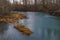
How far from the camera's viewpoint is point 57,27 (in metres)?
4.04

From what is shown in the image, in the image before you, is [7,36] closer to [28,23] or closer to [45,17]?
[28,23]

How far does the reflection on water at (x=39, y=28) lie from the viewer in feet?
10.9

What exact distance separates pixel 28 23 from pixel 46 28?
39 centimetres

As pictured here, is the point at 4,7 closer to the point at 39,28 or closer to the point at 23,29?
the point at 23,29

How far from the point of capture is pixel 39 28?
3.91 m

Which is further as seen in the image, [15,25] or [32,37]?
[15,25]

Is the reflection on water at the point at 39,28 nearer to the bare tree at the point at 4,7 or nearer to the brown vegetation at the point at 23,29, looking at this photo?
the brown vegetation at the point at 23,29

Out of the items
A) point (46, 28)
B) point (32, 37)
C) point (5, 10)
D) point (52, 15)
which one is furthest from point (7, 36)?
point (52, 15)

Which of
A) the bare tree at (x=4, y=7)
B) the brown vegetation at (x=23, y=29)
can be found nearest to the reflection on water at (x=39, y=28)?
the brown vegetation at (x=23, y=29)

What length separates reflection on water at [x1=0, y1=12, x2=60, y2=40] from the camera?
334 cm

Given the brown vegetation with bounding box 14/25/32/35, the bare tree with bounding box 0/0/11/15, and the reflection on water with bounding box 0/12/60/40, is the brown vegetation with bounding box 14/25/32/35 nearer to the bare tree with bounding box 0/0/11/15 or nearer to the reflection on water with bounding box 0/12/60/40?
the reflection on water with bounding box 0/12/60/40

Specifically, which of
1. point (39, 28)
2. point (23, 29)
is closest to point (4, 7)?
point (23, 29)

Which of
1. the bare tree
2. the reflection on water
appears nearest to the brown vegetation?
the reflection on water

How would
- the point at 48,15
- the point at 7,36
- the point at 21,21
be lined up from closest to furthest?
the point at 7,36 → the point at 21,21 → the point at 48,15
